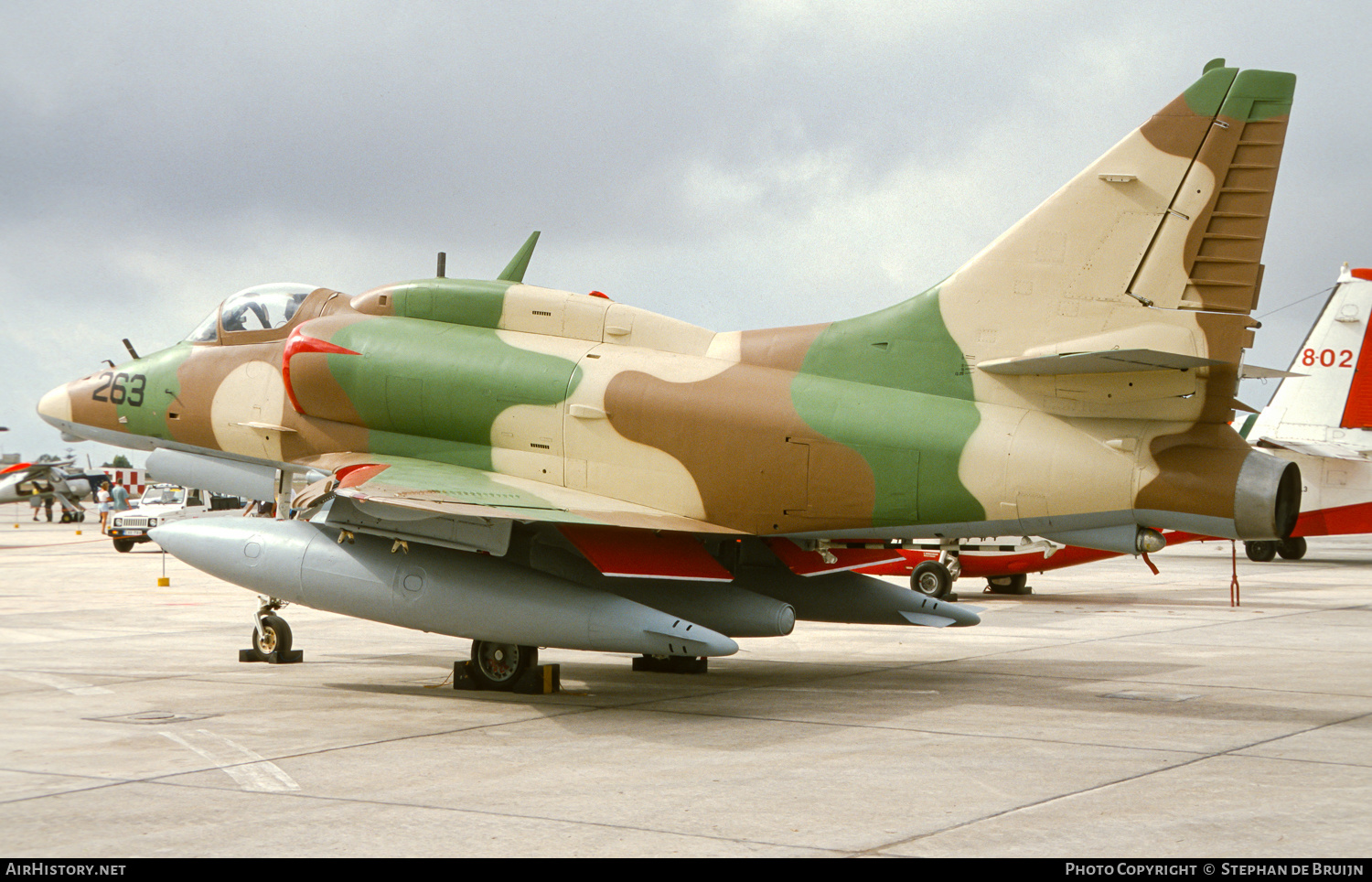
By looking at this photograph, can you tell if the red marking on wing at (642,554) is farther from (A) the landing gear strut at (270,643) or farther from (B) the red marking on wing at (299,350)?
(A) the landing gear strut at (270,643)

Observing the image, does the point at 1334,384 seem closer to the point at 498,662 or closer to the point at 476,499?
the point at 498,662

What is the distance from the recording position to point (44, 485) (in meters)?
53.4

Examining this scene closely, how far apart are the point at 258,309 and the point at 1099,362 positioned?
360 inches

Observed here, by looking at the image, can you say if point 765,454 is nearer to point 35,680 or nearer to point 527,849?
point 527,849

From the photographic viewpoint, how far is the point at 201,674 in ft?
43.3

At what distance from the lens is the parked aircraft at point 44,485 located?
51.0 meters

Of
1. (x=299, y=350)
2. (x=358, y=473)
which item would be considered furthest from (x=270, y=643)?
(x=358, y=473)

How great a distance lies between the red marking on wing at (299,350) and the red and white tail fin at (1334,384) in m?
26.6

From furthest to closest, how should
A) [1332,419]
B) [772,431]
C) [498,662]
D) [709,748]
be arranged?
[1332,419]
[498,662]
[772,431]
[709,748]

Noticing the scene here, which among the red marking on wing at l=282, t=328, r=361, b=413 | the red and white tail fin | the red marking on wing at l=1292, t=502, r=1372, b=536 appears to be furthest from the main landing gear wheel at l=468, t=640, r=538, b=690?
the red and white tail fin

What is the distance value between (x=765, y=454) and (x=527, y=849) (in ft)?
17.9

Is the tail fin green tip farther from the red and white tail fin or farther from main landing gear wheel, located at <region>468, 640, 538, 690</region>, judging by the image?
the red and white tail fin

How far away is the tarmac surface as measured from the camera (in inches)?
257

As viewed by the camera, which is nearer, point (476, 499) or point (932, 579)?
point (476, 499)
